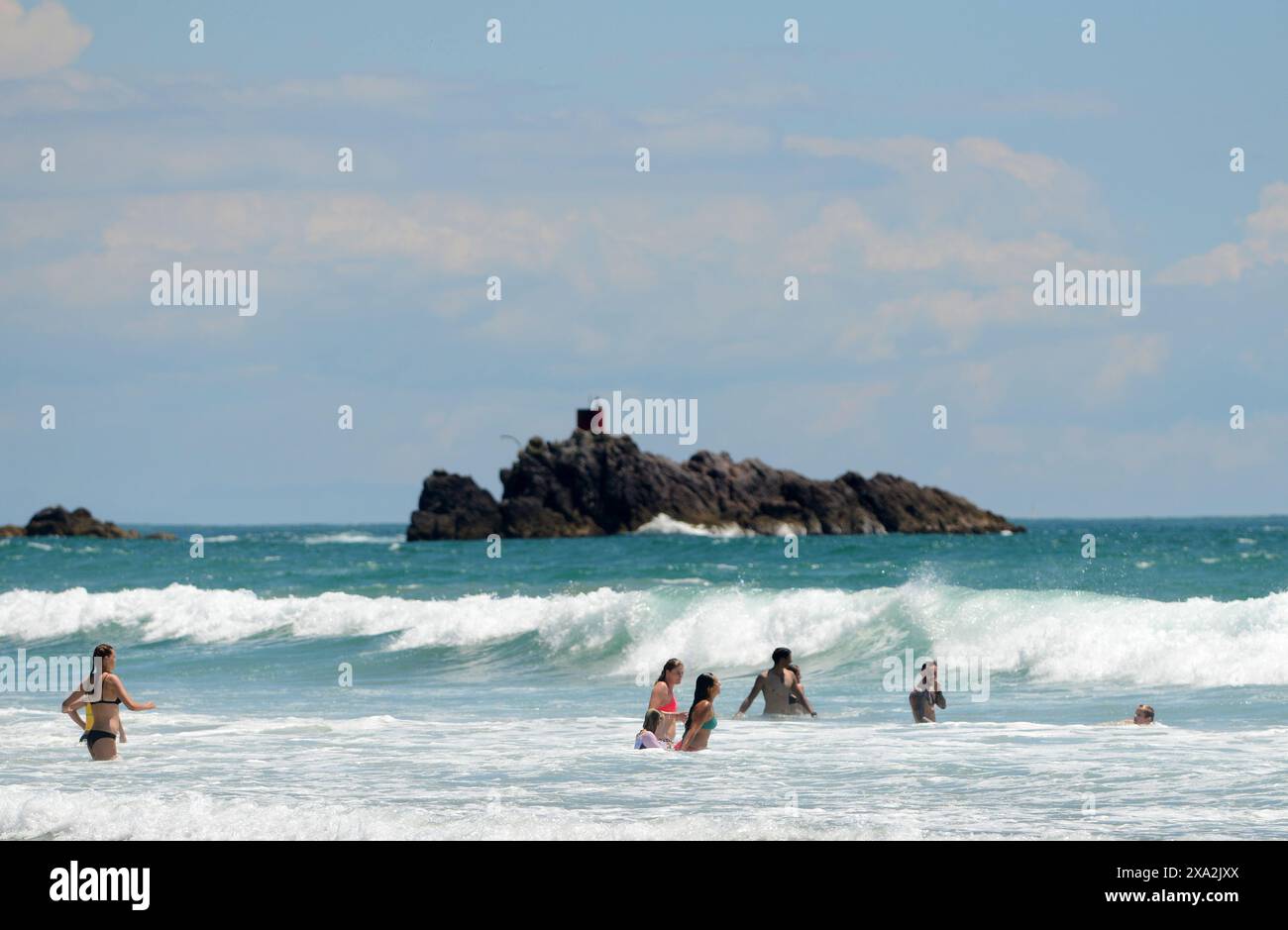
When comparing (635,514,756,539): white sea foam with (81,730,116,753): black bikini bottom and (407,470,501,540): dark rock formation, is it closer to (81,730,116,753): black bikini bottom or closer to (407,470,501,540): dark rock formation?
(407,470,501,540): dark rock formation

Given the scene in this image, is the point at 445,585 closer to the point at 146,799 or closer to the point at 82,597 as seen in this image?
the point at 82,597

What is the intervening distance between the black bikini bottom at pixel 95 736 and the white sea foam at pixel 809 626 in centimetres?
1371

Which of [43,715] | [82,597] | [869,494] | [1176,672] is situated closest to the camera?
[43,715]

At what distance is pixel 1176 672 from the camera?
24.7 m

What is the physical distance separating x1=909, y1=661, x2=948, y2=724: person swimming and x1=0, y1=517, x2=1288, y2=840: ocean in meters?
A: 0.29

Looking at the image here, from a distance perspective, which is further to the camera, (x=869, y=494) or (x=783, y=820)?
(x=869, y=494)

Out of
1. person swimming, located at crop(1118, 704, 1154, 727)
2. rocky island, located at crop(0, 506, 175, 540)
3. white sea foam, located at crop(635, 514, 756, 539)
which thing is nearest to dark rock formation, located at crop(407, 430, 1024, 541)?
white sea foam, located at crop(635, 514, 756, 539)

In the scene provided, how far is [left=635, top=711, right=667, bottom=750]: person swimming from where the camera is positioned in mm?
16719

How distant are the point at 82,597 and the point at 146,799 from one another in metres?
31.1

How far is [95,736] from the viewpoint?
16.1 meters

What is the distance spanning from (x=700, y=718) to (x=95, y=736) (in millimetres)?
6521

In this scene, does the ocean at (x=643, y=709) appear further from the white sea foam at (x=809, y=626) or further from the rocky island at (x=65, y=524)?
the rocky island at (x=65, y=524)
